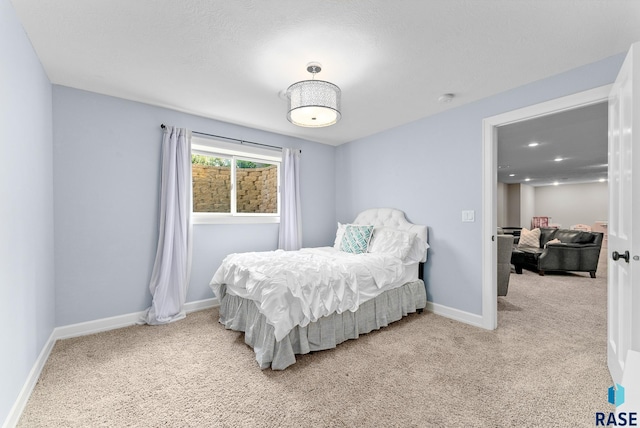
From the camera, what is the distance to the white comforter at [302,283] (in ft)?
7.19

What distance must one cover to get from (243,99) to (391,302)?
2.70m

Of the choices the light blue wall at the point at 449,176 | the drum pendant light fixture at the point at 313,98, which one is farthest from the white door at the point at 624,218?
the drum pendant light fixture at the point at 313,98

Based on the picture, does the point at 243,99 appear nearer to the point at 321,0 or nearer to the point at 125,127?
the point at 125,127

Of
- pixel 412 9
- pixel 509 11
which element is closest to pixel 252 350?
pixel 412 9

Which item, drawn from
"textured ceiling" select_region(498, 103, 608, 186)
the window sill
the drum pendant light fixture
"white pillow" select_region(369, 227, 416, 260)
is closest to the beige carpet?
"white pillow" select_region(369, 227, 416, 260)

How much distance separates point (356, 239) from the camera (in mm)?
3721

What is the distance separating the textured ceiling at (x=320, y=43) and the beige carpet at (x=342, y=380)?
2.41 m

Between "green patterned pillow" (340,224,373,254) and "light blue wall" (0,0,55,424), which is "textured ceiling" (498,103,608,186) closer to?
"green patterned pillow" (340,224,373,254)

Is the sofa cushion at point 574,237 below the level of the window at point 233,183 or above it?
below

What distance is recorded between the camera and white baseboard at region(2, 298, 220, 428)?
164cm

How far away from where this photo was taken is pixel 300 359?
2.31 m

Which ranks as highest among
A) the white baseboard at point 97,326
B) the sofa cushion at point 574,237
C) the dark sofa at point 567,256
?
the sofa cushion at point 574,237

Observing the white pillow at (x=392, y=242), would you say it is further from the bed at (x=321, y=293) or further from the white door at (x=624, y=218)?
the white door at (x=624, y=218)

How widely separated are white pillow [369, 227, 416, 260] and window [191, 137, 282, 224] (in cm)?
152
